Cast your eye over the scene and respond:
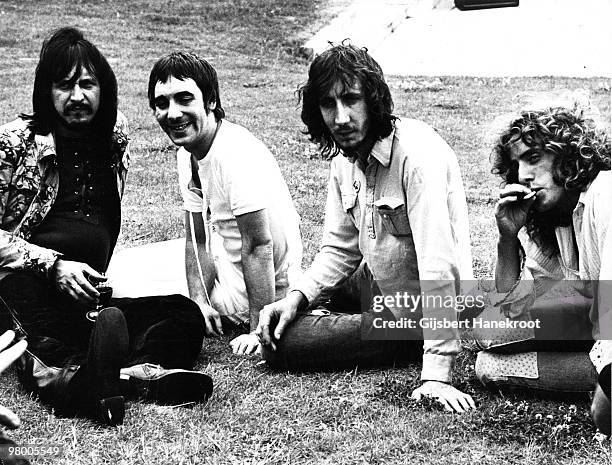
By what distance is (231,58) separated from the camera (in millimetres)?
15961

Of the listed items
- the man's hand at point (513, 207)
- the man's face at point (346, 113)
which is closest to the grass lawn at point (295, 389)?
the man's hand at point (513, 207)

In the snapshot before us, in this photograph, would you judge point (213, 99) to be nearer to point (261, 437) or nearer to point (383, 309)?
point (383, 309)

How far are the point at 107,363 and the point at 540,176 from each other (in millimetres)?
1932

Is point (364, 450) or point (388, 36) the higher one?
point (388, 36)

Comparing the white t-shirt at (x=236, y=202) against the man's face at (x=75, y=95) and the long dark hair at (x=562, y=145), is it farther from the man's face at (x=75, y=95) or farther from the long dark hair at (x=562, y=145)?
the long dark hair at (x=562, y=145)

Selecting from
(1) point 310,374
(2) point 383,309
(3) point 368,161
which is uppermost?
(3) point 368,161

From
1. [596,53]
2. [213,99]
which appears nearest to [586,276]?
[213,99]

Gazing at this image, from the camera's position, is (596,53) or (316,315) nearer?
(316,315)

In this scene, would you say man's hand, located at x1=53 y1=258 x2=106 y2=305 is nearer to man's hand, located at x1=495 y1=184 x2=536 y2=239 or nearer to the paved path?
man's hand, located at x1=495 y1=184 x2=536 y2=239

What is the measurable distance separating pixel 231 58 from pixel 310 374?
40.7 ft

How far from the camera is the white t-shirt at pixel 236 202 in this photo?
4.56 meters

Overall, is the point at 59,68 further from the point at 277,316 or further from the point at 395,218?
the point at 395,218

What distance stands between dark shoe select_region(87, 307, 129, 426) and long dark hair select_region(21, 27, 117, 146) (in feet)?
4.44

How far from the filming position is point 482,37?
54.9 ft
